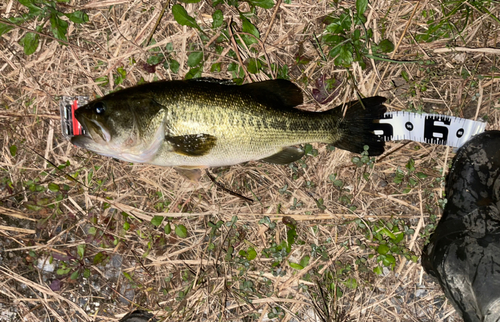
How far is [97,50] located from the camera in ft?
12.0

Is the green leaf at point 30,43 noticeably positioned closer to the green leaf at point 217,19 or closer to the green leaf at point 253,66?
the green leaf at point 217,19

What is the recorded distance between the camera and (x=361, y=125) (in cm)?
330

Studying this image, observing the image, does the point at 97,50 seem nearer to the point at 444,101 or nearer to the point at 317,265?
the point at 317,265

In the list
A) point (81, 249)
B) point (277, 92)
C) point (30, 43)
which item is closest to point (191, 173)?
point (277, 92)

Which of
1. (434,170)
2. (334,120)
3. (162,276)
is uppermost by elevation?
(334,120)

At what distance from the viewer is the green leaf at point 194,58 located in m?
3.47

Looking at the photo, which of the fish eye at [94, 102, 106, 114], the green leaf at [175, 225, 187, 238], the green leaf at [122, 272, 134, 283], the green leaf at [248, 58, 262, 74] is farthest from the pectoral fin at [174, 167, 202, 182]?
the green leaf at [122, 272, 134, 283]

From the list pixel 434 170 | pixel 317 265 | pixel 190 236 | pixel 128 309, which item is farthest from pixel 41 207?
pixel 434 170

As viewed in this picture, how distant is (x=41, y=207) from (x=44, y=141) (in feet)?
2.54

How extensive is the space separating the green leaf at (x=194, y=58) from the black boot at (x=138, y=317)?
9.23 feet

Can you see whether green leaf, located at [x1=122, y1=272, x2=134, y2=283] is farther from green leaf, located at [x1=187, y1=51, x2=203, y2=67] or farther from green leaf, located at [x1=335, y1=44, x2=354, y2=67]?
green leaf, located at [x1=335, y1=44, x2=354, y2=67]

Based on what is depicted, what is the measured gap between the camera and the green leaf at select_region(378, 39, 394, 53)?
11.1ft

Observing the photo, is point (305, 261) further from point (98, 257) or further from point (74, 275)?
point (74, 275)

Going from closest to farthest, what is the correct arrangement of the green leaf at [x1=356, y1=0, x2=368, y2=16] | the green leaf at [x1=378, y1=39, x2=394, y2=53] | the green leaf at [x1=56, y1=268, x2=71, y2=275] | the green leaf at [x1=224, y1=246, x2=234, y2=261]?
the green leaf at [x1=356, y1=0, x2=368, y2=16] < the green leaf at [x1=378, y1=39, x2=394, y2=53] < the green leaf at [x1=224, y1=246, x2=234, y2=261] < the green leaf at [x1=56, y1=268, x2=71, y2=275]
